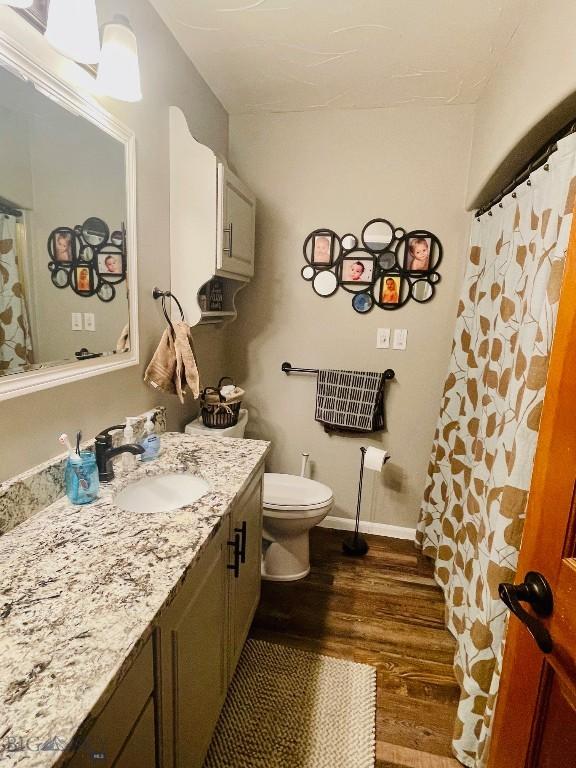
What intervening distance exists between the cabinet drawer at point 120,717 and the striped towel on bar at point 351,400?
6.00ft

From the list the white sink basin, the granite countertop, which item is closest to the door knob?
the granite countertop

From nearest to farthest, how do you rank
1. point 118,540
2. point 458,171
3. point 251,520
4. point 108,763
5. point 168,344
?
point 108,763, point 118,540, point 251,520, point 168,344, point 458,171

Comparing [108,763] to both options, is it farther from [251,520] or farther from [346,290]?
[346,290]

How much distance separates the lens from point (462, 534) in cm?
176

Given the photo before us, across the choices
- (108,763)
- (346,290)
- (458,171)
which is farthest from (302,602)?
(458,171)

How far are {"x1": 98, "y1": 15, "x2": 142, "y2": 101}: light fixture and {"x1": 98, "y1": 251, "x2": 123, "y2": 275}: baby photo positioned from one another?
461mm

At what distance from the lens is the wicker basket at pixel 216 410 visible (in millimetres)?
2033

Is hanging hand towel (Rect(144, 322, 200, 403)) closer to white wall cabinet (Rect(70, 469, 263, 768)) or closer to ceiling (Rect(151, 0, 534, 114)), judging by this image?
white wall cabinet (Rect(70, 469, 263, 768))

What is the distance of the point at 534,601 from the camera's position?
0.75 meters

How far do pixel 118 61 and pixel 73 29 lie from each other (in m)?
0.19

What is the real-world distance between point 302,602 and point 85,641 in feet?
5.06

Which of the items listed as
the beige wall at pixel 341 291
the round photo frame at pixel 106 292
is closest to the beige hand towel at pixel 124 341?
the round photo frame at pixel 106 292

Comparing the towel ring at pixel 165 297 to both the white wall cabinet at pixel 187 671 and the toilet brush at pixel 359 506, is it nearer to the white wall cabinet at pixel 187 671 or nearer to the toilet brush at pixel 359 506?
the white wall cabinet at pixel 187 671

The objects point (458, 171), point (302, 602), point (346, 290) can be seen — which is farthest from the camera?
point (346, 290)
